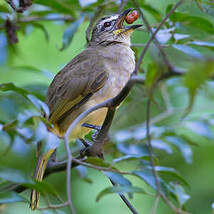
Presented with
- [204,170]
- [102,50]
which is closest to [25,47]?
[102,50]

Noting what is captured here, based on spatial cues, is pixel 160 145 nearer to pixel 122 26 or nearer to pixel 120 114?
pixel 120 114

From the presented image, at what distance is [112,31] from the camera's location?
151 inches

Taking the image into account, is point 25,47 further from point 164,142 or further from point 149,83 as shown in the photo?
point 149,83

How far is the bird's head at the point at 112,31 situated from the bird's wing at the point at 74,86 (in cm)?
40

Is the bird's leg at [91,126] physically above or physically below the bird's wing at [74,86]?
below

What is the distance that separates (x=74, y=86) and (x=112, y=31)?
0.77 meters

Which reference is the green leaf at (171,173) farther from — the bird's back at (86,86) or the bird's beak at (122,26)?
the bird's beak at (122,26)

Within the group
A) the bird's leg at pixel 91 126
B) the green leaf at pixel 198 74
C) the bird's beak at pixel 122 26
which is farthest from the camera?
the bird's beak at pixel 122 26

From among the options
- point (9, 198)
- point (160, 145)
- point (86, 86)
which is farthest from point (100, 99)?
point (9, 198)

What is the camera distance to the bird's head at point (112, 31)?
3.71 metres

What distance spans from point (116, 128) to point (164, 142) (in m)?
0.39

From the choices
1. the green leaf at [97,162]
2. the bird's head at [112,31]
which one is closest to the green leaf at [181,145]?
the bird's head at [112,31]

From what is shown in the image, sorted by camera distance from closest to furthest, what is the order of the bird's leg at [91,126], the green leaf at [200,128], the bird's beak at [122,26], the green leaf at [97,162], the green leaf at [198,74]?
the green leaf at [198,74] < the green leaf at [97,162] < the bird's leg at [91,126] < the green leaf at [200,128] < the bird's beak at [122,26]

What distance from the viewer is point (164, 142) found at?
3.30 meters
